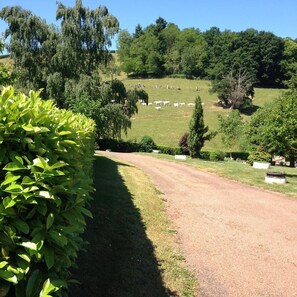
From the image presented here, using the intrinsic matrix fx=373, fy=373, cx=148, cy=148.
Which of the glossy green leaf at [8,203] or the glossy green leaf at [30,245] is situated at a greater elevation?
the glossy green leaf at [8,203]

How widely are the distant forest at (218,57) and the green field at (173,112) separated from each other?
22.6 ft

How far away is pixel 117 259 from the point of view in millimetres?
6652

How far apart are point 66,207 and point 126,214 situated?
22.1ft

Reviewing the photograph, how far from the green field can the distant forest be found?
22.6 feet

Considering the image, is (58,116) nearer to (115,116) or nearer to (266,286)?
(266,286)

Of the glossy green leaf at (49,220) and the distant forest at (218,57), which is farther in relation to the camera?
the distant forest at (218,57)

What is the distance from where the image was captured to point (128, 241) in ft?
25.5

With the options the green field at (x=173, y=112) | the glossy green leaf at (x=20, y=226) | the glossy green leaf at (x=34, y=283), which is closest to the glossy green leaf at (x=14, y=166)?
the glossy green leaf at (x=20, y=226)

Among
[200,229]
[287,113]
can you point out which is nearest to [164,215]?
[200,229]

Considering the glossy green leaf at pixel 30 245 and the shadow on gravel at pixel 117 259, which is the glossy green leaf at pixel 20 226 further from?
the shadow on gravel at pixel 117 259

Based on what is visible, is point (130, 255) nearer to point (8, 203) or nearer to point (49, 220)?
point (49, 220)

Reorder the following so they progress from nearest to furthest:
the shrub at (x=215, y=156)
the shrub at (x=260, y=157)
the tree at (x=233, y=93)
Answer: the shrub at (x=260, y=157) < the shrub at (x=215, y=156) < the tree at (x=233, y=93)

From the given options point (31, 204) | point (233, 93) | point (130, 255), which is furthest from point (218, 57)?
point (31, 204)

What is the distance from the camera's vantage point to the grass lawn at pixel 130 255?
567 centimetres
